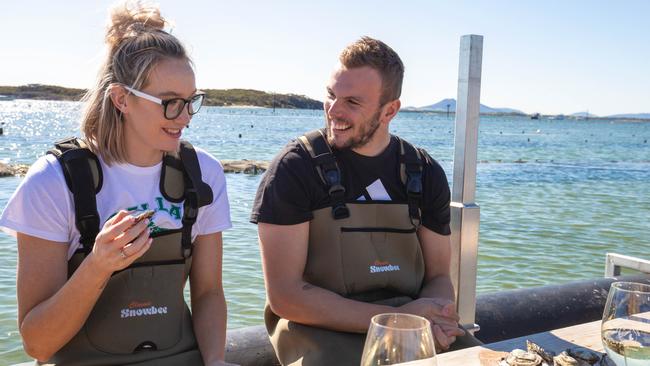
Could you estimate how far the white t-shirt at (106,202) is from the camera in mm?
2182

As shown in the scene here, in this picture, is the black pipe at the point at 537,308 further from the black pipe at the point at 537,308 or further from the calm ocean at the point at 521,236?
the calm ocean at the point at 521,236

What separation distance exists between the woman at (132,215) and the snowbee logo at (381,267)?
702 mm

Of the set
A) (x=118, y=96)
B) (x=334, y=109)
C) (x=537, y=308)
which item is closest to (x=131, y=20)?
(x=118, y=96)

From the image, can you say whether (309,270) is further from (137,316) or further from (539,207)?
(539,207)

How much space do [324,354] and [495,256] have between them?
25.4 feet

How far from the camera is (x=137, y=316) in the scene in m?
2.32

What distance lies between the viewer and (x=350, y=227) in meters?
2.90

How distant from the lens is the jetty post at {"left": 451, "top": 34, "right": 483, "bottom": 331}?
11.2 feet

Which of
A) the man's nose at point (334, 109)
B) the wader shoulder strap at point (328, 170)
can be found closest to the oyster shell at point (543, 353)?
the wader shoulder strap at point (328, 170)

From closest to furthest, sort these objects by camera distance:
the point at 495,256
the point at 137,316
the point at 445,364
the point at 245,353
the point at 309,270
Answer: the point at 445,364
the point at 137,316
the point at 309,270
the point at 245,353
the point at 495,256

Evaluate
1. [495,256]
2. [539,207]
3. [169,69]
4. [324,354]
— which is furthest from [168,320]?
[539,207]

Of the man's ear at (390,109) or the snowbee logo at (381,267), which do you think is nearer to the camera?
the snowbee logo at (381,267)

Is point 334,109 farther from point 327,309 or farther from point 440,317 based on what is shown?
point 440,317

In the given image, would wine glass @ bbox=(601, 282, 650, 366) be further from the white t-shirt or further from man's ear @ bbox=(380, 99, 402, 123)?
man's ear @ bbox=(380, 99, 402, 123)
